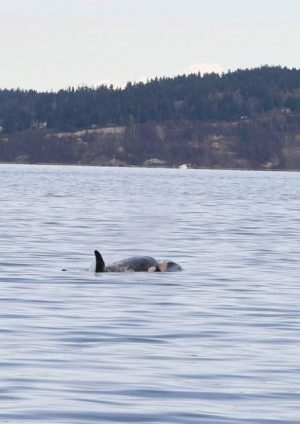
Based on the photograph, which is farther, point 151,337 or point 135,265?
point 135,265

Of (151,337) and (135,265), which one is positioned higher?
(151,337)

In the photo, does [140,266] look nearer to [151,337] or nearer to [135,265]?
[135,265]

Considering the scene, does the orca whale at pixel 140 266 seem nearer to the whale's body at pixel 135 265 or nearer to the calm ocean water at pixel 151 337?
the whale's body at pixel 135 265

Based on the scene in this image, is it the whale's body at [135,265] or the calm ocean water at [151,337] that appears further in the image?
the whale's body at [135,265]

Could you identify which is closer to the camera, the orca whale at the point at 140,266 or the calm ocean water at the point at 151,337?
the calm ocean water at the point at 151,337

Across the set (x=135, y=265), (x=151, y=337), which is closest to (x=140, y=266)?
(x=135, y=265)

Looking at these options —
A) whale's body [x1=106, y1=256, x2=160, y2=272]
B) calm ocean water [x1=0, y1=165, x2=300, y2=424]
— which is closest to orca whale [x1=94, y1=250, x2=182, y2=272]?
whale's body [x1=106, y1=256, x2=160, y2=272]

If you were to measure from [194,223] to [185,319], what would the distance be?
1536 inches

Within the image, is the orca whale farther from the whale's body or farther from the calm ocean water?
the calm ocean water

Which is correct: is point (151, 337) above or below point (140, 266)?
above

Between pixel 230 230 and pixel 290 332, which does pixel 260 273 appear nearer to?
pixel 290 332

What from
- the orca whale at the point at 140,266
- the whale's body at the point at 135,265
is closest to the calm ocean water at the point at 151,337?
the orca whale at the point at 140,266

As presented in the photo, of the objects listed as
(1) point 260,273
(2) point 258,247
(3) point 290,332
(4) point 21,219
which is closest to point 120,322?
(3) point 290,332

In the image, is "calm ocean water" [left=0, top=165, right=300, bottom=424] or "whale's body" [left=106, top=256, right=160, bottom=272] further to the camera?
"whale's body" [left=106, top=256, right=160, bottom=272]
